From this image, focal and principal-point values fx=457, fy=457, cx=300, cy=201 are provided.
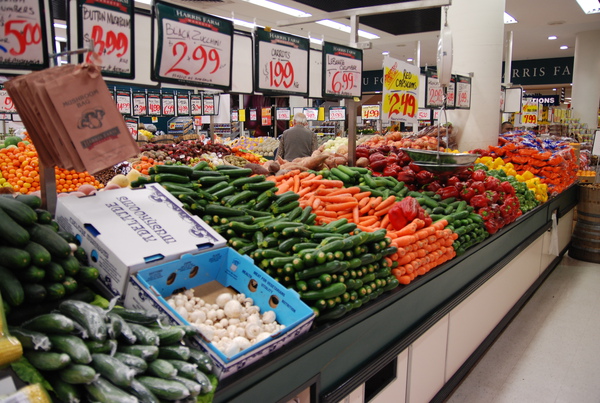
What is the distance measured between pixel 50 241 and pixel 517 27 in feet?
44.8

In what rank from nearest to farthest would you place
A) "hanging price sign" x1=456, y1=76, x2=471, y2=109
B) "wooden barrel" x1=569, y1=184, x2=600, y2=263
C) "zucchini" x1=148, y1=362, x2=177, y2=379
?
"zucchini" x1=148, y1=362, x2=177, y2=379, "hanging price sign" x1=456, y1=76, x2=471, y2=109, "wooden barrel" x1=569, y1=184, x2=600, y2=263

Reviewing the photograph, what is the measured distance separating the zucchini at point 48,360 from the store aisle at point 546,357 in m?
2.86

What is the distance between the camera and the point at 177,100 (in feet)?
28.8

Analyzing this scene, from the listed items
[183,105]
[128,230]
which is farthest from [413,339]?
[183,105]

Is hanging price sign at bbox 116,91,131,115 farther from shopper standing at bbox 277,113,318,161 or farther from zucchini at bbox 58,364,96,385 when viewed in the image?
zucchini at bbox 58,364,96,385

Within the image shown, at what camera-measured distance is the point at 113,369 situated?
1232mm

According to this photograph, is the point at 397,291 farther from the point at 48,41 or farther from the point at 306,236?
the point at 48,41

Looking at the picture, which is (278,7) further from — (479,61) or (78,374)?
(78,374)

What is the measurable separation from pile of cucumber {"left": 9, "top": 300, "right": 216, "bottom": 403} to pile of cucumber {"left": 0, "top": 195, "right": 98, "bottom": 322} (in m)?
0.10

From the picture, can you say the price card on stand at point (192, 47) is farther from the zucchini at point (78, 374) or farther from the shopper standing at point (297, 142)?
the shopper standing at point (297, 142)

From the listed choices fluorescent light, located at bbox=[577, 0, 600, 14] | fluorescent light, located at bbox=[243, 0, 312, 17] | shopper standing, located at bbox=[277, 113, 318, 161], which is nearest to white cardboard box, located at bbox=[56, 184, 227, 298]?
shopper standing, located at bbox=[277, 113, 318, 161]

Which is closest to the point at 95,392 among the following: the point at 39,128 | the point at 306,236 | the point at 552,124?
the point at 39,128

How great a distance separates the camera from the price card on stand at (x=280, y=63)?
3.04 m

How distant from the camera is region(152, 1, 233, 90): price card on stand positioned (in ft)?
7.88
